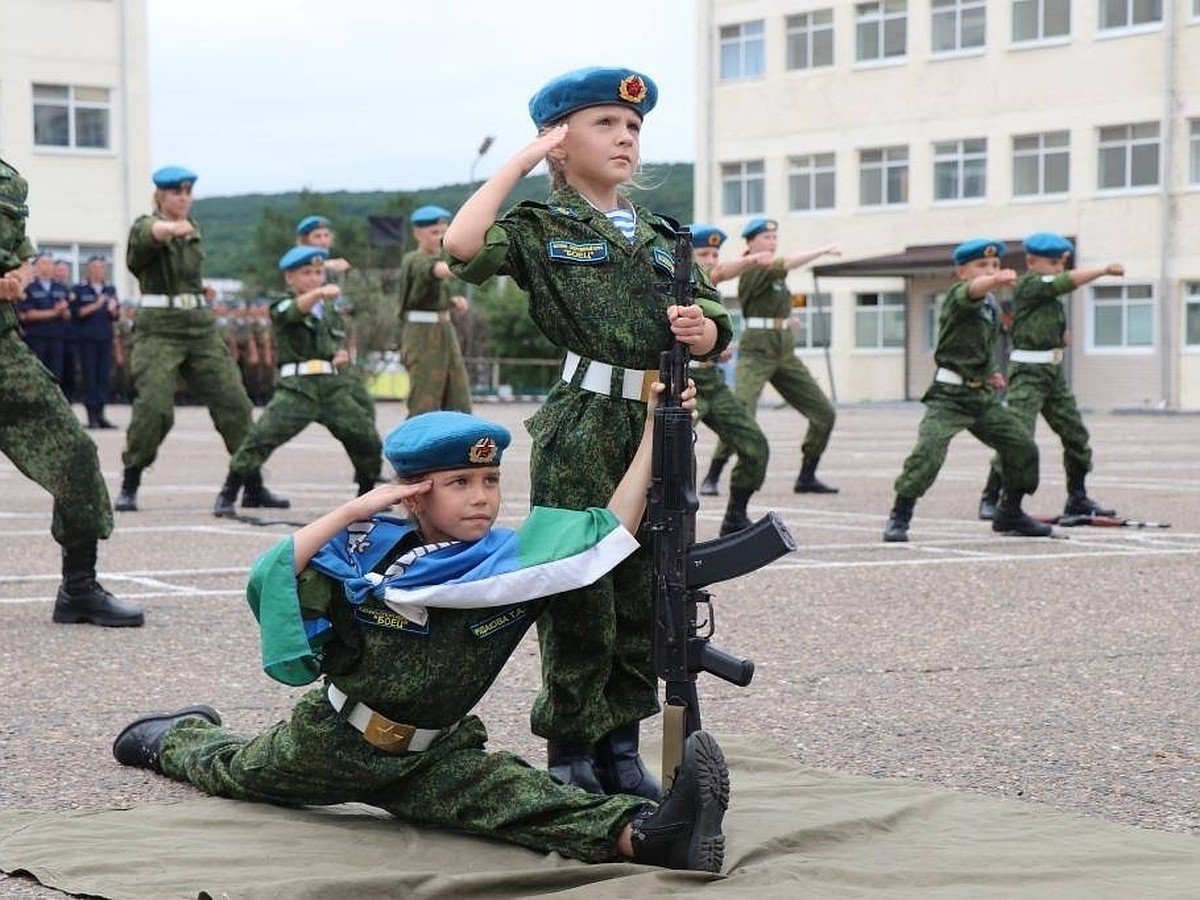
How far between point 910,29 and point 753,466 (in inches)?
1597

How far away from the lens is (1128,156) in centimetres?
4712

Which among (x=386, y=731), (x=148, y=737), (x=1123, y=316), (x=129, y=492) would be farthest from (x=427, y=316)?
(x=1123, y=316)

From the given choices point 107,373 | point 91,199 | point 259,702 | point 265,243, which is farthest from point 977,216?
point 265,243

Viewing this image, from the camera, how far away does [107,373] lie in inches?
1211

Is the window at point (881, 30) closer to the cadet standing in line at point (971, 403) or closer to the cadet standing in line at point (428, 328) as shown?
the cadet standing in line at point (428, 328)

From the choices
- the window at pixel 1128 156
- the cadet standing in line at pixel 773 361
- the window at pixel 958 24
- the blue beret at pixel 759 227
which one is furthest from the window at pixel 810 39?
the blue beret at pixel 759 227

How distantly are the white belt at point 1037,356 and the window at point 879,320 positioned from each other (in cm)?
3866

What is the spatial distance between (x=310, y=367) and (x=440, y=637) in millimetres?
9347

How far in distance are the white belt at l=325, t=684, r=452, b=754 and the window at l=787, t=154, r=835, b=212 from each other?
49.5 meters

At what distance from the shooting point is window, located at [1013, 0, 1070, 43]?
48.5 m

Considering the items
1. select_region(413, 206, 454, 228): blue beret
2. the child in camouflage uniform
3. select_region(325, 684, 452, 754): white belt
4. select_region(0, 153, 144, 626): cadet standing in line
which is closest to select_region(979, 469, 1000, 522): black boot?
select_region(413, 206, 454, 228): blue beret

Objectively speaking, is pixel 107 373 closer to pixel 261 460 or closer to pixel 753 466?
pixel 261 460

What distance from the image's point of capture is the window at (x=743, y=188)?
55.4 meters

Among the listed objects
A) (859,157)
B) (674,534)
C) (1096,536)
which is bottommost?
(1096,536)
